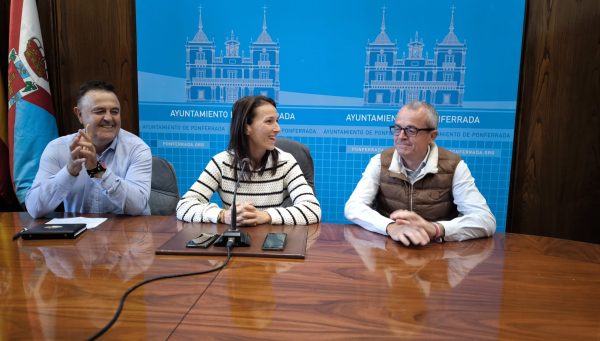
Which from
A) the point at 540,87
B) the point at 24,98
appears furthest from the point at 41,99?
the point at 540,87

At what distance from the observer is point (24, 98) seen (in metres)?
2.83

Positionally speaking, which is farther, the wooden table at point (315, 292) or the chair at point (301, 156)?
the chair at point (301, 156)

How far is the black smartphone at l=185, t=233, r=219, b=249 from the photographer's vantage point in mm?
1412

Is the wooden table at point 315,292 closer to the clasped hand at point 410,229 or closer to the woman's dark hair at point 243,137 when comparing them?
the clasped hand at point 410,229

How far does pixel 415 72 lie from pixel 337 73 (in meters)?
0.54

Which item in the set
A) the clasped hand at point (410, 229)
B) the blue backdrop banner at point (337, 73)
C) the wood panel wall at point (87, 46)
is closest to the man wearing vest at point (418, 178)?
the clasped hand at point (410, 229)

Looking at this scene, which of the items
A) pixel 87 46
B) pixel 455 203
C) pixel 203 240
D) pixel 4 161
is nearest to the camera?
pixel 203 240

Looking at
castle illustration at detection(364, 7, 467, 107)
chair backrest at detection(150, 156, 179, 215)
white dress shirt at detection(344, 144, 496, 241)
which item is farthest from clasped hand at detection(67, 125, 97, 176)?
castle illustration at detection(364, 7, 467, 107)

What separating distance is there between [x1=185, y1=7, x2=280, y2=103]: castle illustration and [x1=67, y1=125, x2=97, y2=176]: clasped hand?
135 centimetres

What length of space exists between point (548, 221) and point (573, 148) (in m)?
0.53

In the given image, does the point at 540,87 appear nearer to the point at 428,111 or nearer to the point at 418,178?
the point at 428,111

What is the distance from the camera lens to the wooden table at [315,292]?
913 mm

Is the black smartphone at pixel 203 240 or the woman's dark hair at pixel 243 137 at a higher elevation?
the woman's dark hair at pixel 243 137

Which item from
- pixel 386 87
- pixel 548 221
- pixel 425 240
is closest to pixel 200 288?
pixel 425 240
